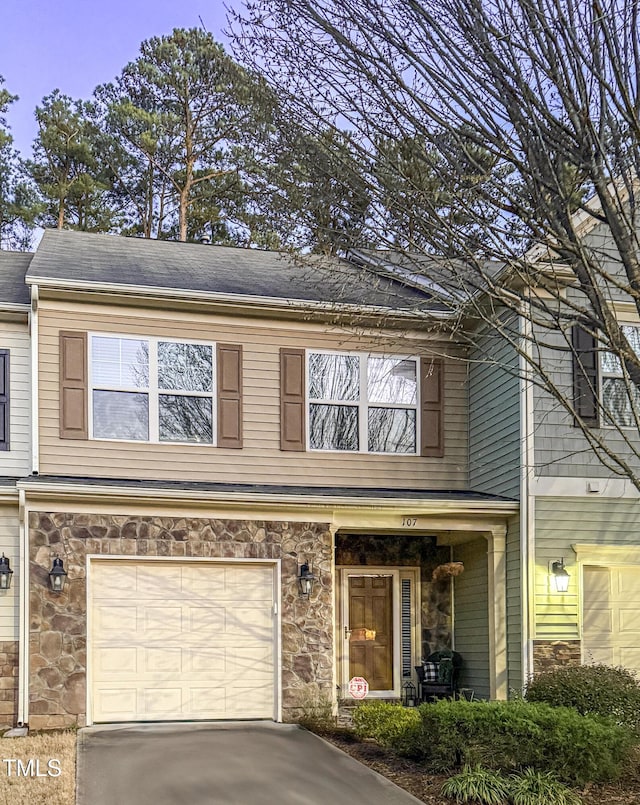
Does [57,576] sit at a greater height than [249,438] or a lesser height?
lesser

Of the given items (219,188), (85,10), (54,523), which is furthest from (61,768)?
(219,188)

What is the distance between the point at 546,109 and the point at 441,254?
1.46 m

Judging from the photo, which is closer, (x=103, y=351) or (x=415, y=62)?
(x=415, y=62)

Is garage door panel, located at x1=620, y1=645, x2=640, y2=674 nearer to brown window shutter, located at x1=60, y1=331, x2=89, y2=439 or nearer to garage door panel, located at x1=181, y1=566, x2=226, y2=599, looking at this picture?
garage door panel, located at x1=181, y1=566, x2=226, y2=599

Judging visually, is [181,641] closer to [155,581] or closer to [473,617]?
[155,581]

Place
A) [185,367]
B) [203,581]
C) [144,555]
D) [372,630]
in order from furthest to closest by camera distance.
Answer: [372,630]
[185,367]
[203,581]
[144,555]

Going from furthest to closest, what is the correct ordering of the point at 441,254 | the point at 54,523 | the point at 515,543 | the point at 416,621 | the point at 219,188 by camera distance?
the point at 219,188 < the point at 416,621 < the point at 515,543 < the point at 54,523 < the point at 441,254

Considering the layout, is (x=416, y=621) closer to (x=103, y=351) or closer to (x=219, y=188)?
(x=103, y=351)

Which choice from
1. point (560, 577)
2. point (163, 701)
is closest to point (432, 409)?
point (560, 577)

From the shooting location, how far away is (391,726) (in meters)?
9.62

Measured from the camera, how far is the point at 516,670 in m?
11.5

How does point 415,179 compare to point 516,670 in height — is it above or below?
above

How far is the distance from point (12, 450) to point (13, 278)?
278cm

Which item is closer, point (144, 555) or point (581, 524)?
point (144, 555)
